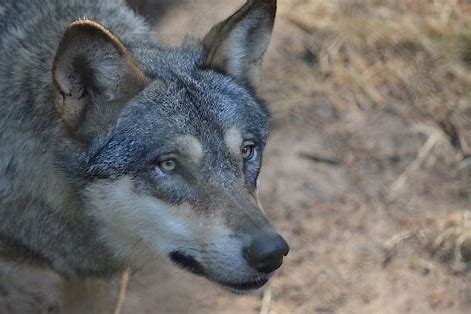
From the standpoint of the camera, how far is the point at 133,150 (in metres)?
3.83

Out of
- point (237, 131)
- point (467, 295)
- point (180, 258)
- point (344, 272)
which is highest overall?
point (237, 131)

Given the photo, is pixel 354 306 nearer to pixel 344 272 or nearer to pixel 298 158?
pixel 344 272

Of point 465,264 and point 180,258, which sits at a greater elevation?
point 180,258

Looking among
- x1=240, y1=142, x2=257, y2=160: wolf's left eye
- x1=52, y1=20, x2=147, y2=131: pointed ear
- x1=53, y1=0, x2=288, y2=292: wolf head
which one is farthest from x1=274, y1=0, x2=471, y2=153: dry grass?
x1=52, y1=20, x2=147, y2=131: pointed ear

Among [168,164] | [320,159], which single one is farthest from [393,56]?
[168,164]

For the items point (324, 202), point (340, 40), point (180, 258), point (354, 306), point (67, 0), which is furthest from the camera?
point (340, 40)

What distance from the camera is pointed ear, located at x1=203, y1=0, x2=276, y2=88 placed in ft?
13.8

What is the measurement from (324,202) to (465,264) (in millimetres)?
981

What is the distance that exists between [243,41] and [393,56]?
2.96 meters

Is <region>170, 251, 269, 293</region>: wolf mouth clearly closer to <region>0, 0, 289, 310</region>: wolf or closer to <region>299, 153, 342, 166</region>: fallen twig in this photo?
<region>0, 0, 289, 310</region>: wolf

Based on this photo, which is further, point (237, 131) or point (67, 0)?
point (67, 0)

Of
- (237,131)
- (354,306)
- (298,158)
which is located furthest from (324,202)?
(237,131)

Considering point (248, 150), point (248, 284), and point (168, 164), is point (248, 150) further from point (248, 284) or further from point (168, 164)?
point (248, 284)

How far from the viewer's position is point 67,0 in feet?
15.1
